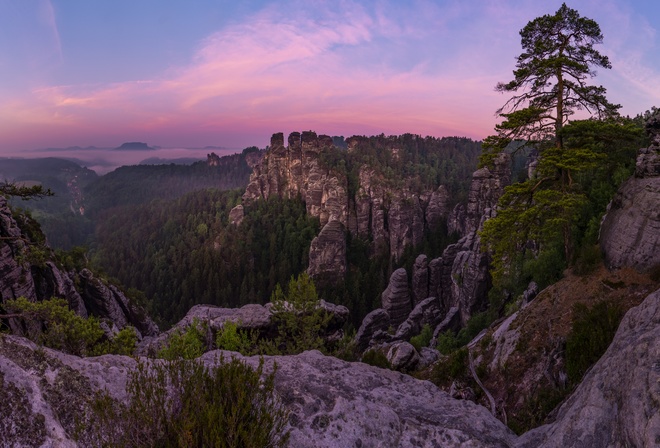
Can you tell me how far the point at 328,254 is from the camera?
94562 millimetres

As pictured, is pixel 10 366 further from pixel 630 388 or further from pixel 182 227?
→ pixel 182 227

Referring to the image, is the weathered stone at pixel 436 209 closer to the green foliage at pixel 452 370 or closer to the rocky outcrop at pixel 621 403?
the green foliage at pixel 452 370

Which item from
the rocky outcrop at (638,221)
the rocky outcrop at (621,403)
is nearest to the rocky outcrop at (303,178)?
the rocky outcrop at (638,221)

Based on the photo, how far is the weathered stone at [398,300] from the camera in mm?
58844

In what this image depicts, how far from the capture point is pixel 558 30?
60.2 ft

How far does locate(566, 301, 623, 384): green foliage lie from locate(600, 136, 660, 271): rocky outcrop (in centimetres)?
392

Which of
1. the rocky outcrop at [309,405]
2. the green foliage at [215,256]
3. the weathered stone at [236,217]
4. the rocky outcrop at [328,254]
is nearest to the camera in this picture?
the rocky outcrop at [309,405]

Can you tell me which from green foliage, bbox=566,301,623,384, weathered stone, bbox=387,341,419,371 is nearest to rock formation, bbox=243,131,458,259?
weathered stone, bbox=387,341,419,371

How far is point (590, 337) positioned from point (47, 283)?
3857cm

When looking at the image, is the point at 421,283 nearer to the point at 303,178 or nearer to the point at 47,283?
the point at 47,283

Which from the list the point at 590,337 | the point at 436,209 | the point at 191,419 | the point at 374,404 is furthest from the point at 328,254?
the point at 191,419

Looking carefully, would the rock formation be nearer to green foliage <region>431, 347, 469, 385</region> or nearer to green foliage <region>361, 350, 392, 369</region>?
green foliage <region>431, 347, 469, 385</region>

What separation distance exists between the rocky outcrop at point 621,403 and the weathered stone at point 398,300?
51.8m

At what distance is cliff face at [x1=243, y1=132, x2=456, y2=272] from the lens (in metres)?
106
